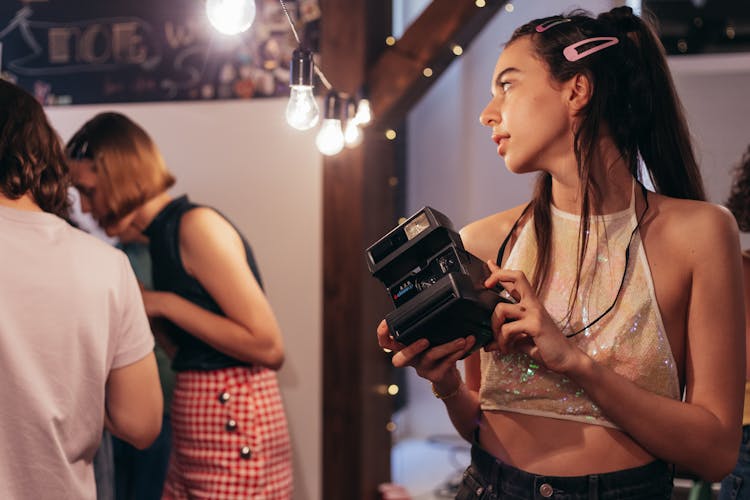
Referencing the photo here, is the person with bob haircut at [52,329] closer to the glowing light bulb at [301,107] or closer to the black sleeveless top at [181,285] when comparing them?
the glowing light bulb at [301,107]

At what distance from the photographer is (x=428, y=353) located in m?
1.26

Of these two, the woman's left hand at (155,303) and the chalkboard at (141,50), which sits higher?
the chalkboard at (141,50)

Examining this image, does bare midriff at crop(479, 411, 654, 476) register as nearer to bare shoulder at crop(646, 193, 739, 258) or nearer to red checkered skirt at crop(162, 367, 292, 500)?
bare shoulder at crop(646, 193, 739, 258)

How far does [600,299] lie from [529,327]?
175mm

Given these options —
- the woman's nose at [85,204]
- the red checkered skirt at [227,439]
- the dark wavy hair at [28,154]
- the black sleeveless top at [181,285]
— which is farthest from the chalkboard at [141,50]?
the dark wavy hair at [28,154]

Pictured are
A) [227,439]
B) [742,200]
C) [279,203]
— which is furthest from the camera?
[279,203]

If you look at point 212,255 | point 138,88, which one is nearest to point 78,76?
A: point 138,88

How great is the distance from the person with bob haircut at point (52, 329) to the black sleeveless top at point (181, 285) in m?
0.60

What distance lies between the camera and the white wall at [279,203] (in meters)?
3.31

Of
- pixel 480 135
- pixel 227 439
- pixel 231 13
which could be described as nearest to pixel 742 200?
pixel 480 135

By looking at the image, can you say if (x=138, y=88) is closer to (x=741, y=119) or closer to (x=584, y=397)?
(x=741, y=119)

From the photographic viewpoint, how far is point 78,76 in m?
3.63

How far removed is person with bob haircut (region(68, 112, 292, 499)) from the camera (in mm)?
2217

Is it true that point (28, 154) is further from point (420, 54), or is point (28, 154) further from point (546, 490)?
point (420, 54)
